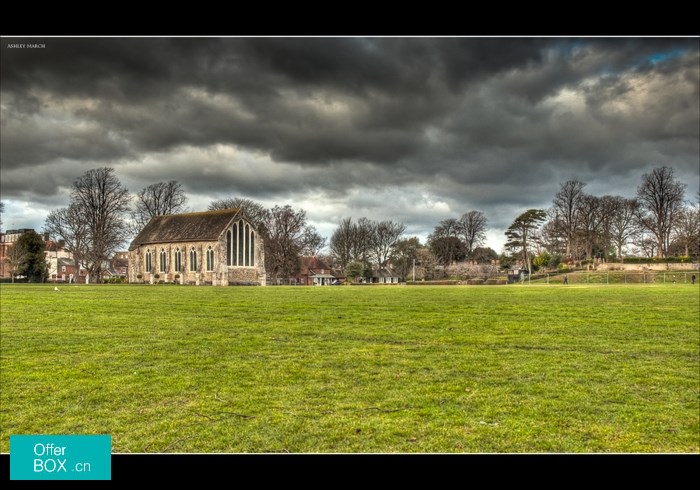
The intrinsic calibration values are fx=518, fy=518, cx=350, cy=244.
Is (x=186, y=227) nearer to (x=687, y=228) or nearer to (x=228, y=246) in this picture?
(x=228, y=246)

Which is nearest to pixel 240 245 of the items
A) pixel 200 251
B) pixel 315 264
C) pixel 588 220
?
pixel 200 251

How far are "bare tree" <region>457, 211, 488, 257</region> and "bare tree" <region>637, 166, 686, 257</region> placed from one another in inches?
710

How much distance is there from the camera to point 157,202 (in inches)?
2406

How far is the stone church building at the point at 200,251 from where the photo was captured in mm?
61219

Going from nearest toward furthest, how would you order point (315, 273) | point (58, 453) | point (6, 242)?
1. point (58, 453)
2. point (6, 242)
3. point (315, 273)

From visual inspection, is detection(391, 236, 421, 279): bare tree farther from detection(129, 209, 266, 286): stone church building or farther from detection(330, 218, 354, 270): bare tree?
detection(129, 209, 266, 286): stone church building

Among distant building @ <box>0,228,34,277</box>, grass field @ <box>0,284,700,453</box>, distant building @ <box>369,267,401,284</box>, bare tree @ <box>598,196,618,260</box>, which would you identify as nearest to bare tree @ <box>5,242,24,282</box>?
distant building @ <box>0,228,34,277</box>

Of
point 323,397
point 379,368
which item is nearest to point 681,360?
point 379,368

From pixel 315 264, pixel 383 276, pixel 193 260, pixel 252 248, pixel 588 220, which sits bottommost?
pixel 383 276

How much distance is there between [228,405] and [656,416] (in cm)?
529

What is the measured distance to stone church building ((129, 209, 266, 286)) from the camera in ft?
201

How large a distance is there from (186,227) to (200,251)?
4.53 meters

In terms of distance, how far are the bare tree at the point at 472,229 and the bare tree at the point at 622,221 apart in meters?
16.3
